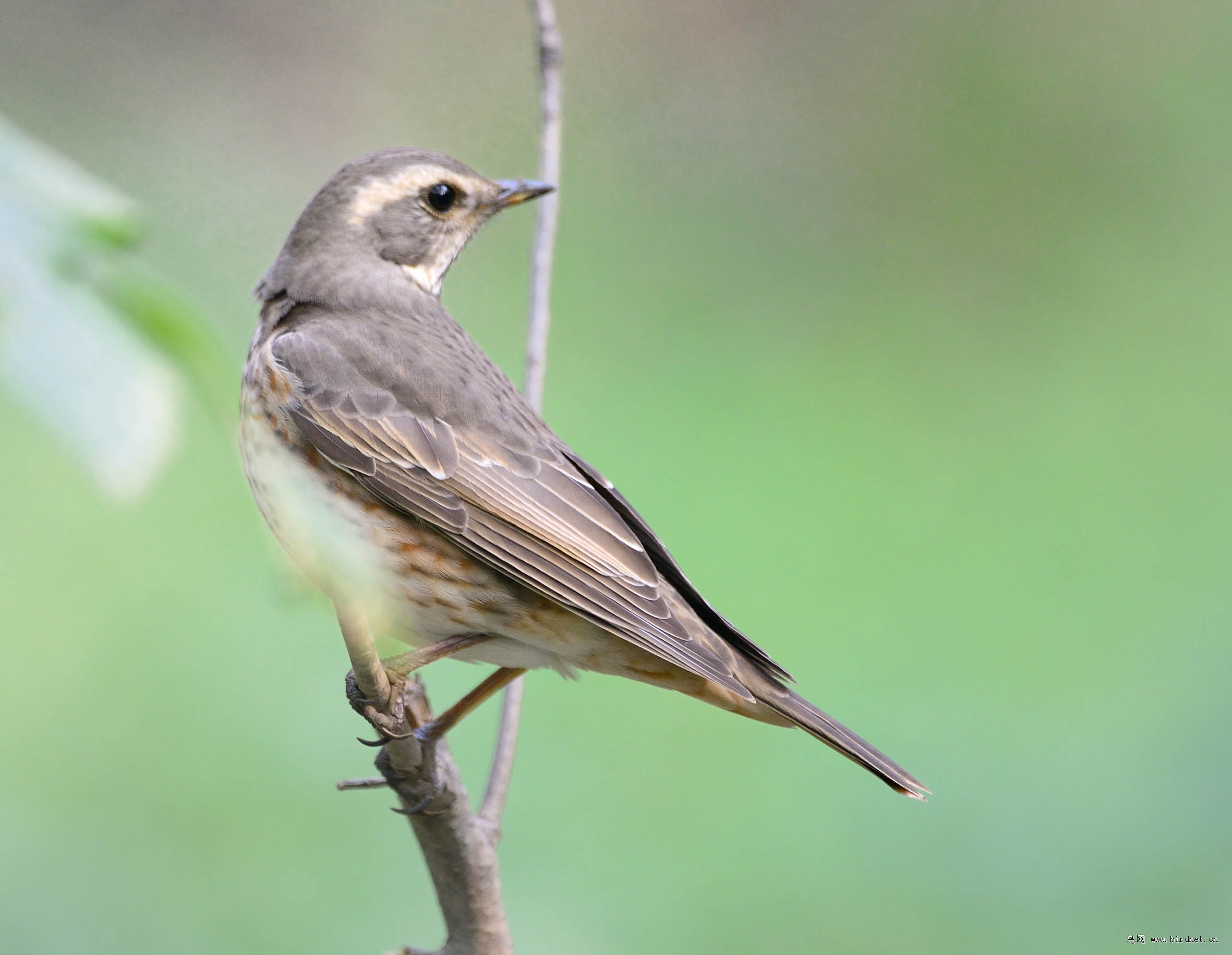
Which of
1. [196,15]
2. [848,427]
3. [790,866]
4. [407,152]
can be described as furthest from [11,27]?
[790,866]

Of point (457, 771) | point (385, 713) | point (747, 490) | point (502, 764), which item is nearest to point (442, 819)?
point (457, 771)

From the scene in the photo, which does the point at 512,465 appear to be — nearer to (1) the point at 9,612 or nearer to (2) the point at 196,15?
(1) the point at 9,612

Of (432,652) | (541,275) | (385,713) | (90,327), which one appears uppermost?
(541,275)

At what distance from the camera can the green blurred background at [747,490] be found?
5.23 metres

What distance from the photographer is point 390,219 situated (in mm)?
4039

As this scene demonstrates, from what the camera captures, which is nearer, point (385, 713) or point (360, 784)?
point (385, 713)

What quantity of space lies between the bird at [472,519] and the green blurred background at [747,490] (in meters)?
0.80

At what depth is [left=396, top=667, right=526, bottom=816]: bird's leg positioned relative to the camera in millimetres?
2789

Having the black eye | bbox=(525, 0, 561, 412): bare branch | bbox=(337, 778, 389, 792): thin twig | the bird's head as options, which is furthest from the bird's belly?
the black eye

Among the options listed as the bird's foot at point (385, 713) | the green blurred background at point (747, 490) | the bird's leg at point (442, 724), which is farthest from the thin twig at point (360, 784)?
the green blurred background at point (747, 490)

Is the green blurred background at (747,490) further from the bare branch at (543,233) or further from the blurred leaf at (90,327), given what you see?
the bare branch at (543,233)

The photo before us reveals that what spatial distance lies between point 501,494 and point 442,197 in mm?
1200

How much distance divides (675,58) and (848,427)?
4073 millimetres

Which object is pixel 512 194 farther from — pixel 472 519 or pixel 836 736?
pixel 836 736
